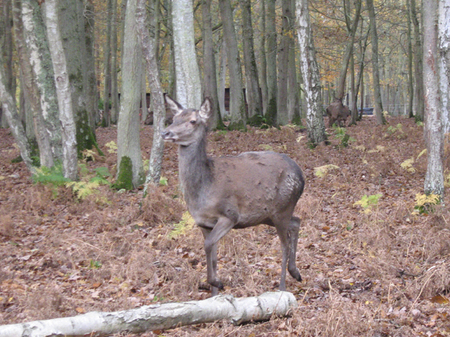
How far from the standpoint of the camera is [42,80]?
42.7 feet

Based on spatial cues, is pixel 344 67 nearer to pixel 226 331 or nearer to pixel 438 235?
pixel 438 235

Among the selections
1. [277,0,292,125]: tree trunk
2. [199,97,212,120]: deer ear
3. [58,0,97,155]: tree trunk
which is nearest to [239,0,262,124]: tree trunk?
[277,0,292,125]: tree trunk

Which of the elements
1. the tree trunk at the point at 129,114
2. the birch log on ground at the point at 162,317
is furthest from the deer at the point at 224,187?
the tree trunk at the point at 129,114

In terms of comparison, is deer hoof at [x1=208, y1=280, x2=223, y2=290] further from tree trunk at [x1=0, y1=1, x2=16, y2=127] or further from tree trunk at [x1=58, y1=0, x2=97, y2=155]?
tree trunk at [x1=0, y1=1, x2=16, y2=127]

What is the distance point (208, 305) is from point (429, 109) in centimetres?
614

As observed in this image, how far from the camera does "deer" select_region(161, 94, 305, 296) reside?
19.9 feet

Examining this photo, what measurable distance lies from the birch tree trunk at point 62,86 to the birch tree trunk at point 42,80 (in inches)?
49.3

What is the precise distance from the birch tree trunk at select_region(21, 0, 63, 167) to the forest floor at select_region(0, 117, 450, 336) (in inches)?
60.3

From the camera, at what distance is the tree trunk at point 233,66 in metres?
21.9

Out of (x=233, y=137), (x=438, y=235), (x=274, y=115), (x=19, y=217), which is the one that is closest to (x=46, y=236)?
(x=19, y=217)

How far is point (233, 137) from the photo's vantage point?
19.6 m

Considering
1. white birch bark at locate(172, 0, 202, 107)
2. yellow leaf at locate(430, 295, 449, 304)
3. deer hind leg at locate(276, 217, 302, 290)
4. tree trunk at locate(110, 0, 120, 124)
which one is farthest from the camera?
tree trunk at locate(110, 0, 120, 124)

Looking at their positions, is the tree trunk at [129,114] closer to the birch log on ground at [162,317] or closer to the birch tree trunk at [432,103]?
the birch tree trunk at [432,103]

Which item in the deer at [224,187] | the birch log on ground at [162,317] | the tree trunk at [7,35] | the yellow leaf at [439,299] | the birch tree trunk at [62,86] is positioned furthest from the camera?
the tree trunk at [7,35]
